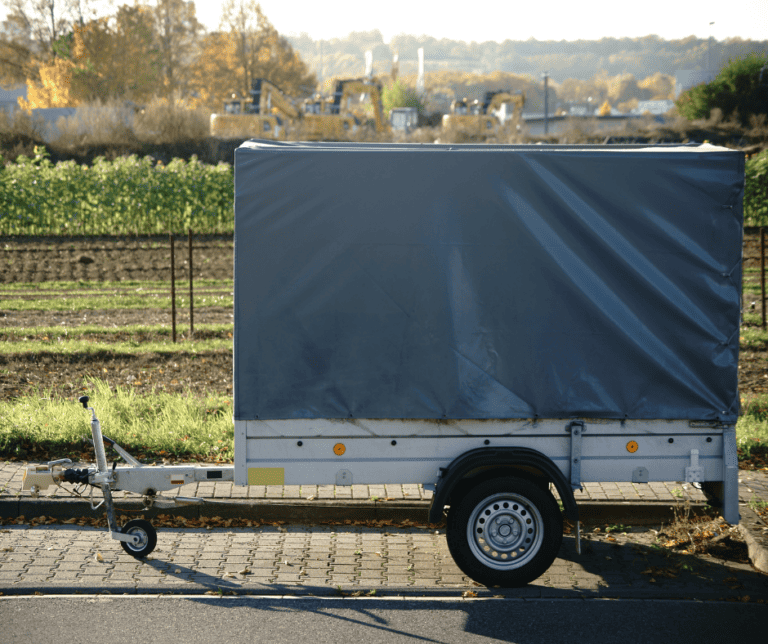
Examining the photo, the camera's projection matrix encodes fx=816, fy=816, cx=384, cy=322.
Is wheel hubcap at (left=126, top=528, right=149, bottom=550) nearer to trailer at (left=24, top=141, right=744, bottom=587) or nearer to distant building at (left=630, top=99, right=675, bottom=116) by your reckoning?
trailer at (left=24, top=141, right=744, bottom=587)

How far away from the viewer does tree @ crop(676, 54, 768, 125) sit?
5234 cm

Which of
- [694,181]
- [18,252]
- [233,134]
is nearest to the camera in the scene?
[694,181]

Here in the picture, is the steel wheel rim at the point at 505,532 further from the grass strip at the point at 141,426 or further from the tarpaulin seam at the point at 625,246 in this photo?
the grass strip at the point at 141,426

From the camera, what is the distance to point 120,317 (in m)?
16.1

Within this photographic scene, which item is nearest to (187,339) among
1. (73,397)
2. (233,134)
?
(73,397)

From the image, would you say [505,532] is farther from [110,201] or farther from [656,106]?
[656,106]

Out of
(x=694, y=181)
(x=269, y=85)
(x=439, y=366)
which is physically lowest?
(x=439, y=366)

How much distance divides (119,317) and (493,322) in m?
12.2

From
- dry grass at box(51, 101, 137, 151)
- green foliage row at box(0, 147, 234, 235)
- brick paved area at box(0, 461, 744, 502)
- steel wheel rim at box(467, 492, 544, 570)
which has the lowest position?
brick paved area at box(0, 461, 744, 502)

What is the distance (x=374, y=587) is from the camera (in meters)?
5.68

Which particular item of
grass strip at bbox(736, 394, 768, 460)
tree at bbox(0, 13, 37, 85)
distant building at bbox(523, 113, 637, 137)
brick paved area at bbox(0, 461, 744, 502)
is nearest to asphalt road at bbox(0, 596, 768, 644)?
brick paved area at bbox(0, 461, 744, 502)

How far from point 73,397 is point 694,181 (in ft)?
24.9

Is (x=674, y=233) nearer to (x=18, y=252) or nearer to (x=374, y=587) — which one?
(x=374, y=587)

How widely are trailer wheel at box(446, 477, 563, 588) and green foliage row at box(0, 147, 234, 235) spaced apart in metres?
23.1
